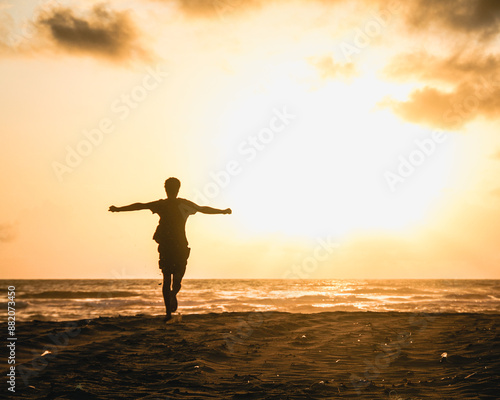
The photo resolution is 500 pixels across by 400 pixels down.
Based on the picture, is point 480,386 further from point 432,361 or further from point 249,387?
point 249,387

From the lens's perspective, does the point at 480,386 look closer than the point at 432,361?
Yes

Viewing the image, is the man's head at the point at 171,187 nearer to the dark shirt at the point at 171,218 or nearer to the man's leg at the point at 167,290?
the dark shirt at the point at 171,218

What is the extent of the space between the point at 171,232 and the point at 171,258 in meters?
0.50

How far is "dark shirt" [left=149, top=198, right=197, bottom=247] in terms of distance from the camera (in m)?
9.39

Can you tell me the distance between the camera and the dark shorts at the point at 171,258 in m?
9.37

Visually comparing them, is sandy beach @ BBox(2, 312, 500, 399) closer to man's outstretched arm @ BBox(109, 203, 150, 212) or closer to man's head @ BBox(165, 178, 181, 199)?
man's outstretched arm @ BBox(109, 203, 150, 212)

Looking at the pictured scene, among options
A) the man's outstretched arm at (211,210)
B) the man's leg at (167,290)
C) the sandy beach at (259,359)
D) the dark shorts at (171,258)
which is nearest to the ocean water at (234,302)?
the man's leg at (167,290)

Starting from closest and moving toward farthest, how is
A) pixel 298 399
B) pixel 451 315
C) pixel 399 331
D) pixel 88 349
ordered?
1. pixel 298 399
2. pixel 88 349
3. pixel 399 331
4. pixel 451 315

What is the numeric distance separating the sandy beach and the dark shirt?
1604 millimetres

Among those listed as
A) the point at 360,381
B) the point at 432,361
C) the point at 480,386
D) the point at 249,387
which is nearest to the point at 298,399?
the point at 249,387

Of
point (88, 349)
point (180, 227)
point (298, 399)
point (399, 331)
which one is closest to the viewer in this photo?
point (298, 399)

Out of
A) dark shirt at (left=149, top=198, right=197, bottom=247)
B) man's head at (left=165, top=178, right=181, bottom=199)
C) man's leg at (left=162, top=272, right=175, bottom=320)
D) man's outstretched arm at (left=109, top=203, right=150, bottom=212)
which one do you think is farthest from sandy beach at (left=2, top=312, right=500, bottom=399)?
man's head at (left=165, top=178, right=181, bottom=199)

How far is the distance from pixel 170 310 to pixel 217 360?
11.3 ft

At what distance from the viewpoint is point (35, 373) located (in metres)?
5.17
